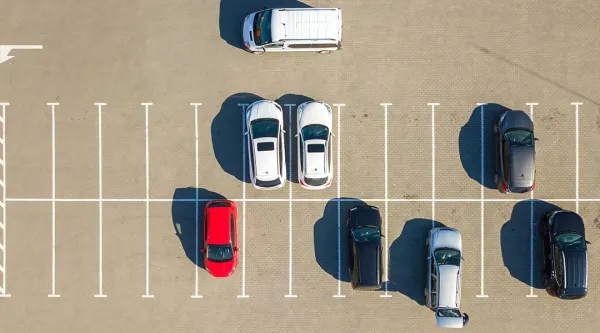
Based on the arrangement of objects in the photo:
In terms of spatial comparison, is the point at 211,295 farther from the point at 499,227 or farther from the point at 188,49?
the point at 499,227

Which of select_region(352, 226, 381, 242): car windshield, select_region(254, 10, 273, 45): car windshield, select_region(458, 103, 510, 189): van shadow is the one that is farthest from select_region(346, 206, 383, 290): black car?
select_region(254, 10, 273, 45): car windshield

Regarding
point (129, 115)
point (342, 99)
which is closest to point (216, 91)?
point (129, 115)

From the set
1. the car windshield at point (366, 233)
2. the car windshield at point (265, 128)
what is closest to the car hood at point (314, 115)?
the car windshield at point (265, 128)

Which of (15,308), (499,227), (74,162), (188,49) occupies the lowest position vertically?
(15,308)

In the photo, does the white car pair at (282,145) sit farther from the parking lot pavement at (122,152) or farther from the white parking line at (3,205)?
the white parking line at (3,205)

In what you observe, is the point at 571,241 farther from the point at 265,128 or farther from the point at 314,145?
the point at 265,128
